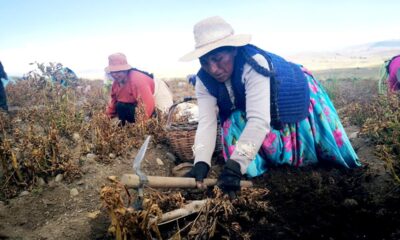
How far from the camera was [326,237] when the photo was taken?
1.82 m

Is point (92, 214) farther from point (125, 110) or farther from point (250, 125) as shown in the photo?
point (125, 110)

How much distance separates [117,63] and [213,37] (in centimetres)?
264

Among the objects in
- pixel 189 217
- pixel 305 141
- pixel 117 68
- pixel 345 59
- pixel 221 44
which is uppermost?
→ pixel 221 44

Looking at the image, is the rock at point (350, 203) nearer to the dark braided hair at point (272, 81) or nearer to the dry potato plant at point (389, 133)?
the dry potato plant at point (389, 133)

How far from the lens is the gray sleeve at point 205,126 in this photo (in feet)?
8.33

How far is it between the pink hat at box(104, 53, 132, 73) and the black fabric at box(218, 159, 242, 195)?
2977 millimetres

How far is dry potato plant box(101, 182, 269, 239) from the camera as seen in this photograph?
1.54 meters

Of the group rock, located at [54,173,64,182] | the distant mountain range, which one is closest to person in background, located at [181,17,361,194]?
rock, located at [54,173,64,182]

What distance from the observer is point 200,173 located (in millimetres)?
2273

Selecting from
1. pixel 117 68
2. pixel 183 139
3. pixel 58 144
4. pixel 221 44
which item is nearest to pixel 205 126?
pixel 183 139

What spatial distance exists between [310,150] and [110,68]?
298cm

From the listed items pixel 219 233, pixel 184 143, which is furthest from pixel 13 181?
pixel 219 233

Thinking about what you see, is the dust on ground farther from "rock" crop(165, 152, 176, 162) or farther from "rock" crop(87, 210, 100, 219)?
"rock" crop(165, 152, 176, 162)

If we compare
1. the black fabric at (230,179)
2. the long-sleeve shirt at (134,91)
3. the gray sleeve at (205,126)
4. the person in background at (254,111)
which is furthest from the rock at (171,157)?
the black fabric at (230,179)
